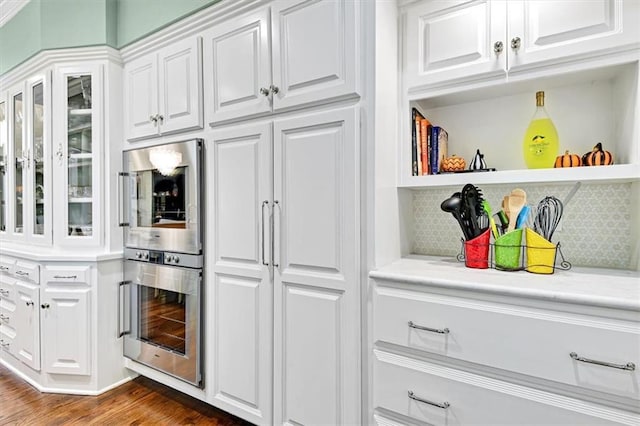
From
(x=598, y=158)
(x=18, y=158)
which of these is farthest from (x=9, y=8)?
(x=598, y=158)

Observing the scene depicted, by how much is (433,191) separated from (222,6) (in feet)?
4.92

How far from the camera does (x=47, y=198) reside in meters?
2.40

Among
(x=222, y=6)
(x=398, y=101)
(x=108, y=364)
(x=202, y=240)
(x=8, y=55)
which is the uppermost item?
(x=8, y=55)

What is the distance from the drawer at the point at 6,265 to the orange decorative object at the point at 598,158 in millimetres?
3632

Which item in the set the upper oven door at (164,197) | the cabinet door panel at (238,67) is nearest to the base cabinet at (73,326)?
the upper oven door at (164,197)

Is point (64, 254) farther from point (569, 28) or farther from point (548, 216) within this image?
point (569, 28)

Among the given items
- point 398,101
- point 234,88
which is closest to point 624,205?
point 398,101

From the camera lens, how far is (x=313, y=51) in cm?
151

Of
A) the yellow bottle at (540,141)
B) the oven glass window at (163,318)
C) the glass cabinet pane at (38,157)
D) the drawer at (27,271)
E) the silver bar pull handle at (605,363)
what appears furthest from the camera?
the glass cabinet pane at (38,157)

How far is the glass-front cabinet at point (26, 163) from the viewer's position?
2438mm

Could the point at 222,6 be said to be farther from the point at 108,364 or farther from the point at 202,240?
the point at 108,364

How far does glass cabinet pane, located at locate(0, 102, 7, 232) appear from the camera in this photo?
2.96 metres

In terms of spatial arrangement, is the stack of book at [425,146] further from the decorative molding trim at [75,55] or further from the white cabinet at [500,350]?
the decorative molding trim at [75,55]

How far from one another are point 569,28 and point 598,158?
1.68ft
